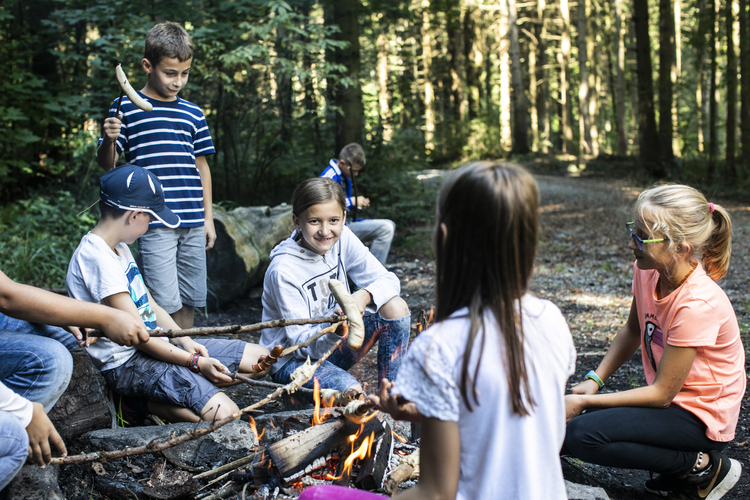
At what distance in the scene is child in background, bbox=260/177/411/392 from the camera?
3.02 m

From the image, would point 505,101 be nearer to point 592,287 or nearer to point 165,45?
point 592,287

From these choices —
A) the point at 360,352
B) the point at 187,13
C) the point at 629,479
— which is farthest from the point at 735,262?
the point at 187,13

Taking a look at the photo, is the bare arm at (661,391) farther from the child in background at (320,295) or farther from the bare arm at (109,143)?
the bare arm at (109,143)

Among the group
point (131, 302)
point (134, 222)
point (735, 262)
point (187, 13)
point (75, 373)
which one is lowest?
point (735, 262)

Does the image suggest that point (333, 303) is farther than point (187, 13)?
No

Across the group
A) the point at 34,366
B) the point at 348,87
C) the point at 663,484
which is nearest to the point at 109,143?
the point at 34,366

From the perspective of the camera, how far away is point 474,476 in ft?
4.68

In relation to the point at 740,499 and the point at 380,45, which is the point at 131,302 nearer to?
the point at 740,499

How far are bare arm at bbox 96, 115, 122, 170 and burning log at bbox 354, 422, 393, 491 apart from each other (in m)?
2.40

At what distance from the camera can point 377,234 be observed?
6715 mm

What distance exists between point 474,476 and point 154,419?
2.29 m

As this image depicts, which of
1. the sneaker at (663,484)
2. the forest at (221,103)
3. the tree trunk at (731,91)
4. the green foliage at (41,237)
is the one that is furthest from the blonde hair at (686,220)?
the tree trunk at (731,91)

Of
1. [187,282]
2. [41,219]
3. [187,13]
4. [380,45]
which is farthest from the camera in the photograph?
[380,45]

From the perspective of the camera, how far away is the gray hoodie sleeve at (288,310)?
117 inches
